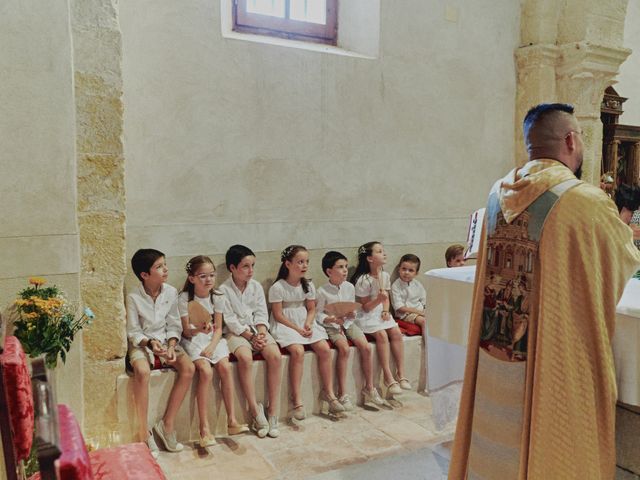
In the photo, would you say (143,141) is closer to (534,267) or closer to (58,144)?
(58,144)

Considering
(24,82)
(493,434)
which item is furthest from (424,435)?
(24,82)

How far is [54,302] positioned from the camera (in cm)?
333

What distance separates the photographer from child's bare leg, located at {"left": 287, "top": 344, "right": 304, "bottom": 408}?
4.48 meters

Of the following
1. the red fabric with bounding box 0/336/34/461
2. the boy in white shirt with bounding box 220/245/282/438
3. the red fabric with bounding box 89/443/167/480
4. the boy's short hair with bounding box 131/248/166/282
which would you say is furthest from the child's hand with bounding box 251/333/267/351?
the red fabric with bounding box 0/336/34/461

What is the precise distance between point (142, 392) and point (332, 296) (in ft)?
5.59

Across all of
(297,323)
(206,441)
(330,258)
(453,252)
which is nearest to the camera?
(206,441)

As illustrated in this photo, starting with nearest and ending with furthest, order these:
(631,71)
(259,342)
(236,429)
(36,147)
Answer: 1. (36,147)
2. (236,429)
3. (259,342)
4. (631,71)

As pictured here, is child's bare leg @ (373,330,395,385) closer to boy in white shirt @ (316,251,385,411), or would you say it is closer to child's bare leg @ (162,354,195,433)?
boy in white shirt @ (316,251,385,411)

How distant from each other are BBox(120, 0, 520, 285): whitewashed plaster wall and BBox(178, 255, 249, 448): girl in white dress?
0.37 m

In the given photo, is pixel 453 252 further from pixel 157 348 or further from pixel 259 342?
pixel 157 348

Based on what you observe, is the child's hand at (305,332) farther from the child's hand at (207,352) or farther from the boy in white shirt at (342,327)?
the child's hand at (207,352)

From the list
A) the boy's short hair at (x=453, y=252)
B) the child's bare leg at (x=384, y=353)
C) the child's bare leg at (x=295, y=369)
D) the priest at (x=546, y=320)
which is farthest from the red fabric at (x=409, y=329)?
the priest at (x=546, y=320)

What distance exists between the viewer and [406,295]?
550 centimetres

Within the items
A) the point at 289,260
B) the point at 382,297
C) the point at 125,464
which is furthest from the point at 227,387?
the point at 125,464
